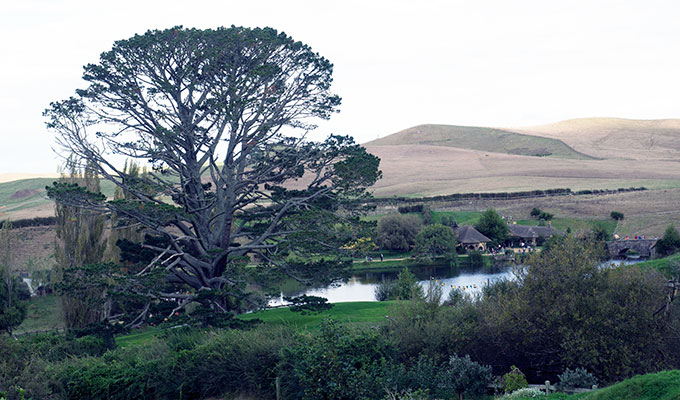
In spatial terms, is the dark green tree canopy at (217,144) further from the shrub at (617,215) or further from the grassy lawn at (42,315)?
the shrub at (617,215)

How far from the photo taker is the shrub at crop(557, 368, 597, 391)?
14.5 meters

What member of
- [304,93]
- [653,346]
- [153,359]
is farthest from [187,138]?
[653,346]

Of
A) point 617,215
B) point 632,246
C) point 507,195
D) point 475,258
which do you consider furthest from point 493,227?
point 507,195

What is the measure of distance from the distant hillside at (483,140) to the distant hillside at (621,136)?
489 cm

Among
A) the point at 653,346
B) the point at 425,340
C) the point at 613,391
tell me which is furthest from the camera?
the point at 425,340

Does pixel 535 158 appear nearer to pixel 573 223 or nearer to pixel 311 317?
pixel 573 223

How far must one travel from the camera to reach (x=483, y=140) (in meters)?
163

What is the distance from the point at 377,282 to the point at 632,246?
2622cm

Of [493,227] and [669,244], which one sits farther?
[493,227]

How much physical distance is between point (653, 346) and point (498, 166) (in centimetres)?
10222

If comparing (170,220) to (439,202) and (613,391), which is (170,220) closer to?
(613,391)

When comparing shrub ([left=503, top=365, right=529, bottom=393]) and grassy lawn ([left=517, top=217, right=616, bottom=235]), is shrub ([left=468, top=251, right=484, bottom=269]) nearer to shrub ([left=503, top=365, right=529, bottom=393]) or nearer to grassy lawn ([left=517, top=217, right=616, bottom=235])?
grassy lawn ([left=517, top=217, right=616, bottom=235])

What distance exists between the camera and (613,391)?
36.9ft

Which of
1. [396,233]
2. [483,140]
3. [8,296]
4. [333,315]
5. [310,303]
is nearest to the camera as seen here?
[310,303]
